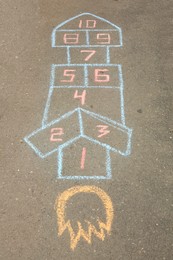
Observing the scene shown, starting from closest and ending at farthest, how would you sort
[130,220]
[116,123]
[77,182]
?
1. [130,220]
2. [77,182]
3. [116,123]

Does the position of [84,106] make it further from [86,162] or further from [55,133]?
Result: [86,162]

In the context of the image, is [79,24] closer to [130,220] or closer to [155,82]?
[155,82]

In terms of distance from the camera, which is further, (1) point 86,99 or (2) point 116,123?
(1) point 86,99

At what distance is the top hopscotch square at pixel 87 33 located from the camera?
6059mm

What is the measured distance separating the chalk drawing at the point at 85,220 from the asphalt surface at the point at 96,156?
0.17ft

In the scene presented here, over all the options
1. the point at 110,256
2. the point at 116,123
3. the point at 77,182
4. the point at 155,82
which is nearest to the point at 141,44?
the point at 155,82

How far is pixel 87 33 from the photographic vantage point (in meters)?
6.23

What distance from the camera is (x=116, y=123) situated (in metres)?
4.86

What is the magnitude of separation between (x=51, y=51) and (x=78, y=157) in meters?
2.28

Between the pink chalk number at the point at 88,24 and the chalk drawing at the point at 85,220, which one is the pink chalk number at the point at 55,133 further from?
the pink chalk number at the point at 88,24

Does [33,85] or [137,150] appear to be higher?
[33,85]

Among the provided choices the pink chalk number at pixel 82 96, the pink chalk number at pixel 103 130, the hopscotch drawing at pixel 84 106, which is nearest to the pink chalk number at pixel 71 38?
the hopscotch drawing at pixel 84 106

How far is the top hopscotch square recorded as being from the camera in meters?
6.06

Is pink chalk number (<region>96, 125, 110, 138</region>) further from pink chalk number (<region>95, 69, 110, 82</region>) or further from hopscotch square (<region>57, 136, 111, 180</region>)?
pink chalk number (<region>95, 69, 110, 82</region>)
